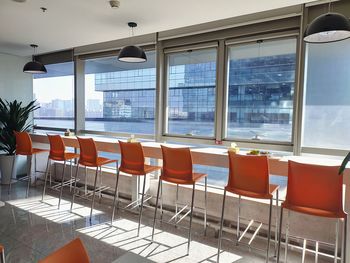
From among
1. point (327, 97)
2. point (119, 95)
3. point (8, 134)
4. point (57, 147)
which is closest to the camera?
point (327, 97)

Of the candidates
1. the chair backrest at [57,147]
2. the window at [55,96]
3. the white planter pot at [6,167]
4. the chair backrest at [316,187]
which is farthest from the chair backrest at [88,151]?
the chair backrest at [316,187]

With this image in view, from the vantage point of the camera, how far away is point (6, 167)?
206 inches

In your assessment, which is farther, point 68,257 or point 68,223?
point 68,223

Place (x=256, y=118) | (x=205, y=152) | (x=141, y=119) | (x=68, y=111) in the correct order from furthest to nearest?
(x=68, y=111)
(x=141, y=119)
(x=256, y=118)
(x=205, y=152)

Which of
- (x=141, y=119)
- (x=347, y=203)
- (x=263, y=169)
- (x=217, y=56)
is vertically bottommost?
(x=347, y=203)

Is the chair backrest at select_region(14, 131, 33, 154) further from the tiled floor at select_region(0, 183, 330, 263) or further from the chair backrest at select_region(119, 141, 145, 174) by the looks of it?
the chair backrest at select_region(119, 141, 145, 174)

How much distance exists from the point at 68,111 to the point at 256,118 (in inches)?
162

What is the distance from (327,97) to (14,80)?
20.1 ft

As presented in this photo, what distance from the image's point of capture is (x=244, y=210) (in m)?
3.33

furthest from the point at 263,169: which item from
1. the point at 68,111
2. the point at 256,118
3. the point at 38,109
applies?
the point at 38,109

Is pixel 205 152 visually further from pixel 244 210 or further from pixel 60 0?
pixel 60 0

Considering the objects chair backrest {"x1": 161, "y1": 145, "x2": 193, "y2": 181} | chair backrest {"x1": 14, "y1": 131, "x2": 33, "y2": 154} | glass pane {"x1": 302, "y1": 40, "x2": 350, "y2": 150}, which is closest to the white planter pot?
chair backrest {"x1": 14, "y1": 131, "x2": 33, "y2": 154}

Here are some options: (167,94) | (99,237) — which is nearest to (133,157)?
(99,237)

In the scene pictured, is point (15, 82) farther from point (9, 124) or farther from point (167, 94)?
point (167, 94)
